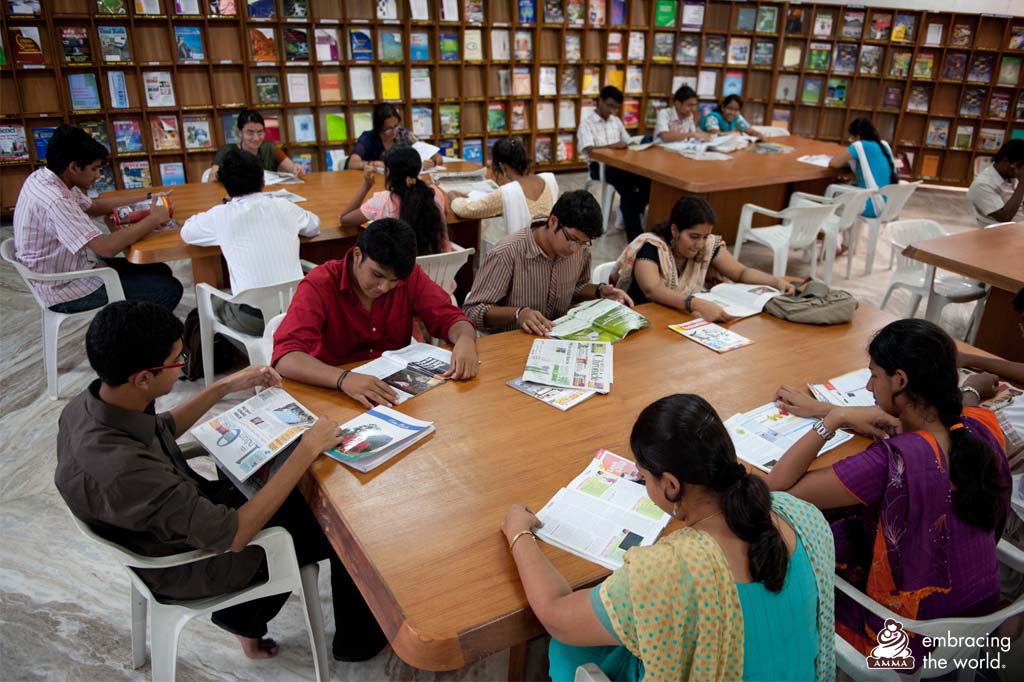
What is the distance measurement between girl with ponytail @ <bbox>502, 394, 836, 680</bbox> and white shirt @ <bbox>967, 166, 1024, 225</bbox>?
16.2 ft

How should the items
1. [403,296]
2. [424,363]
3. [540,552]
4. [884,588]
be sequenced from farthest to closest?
[403,296], [424,363], [884,588], [540,552]

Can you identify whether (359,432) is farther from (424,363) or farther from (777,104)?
(777,104)

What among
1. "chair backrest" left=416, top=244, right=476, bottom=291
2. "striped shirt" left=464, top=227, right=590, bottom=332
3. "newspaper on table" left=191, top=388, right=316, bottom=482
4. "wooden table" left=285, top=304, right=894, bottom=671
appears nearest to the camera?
"wooden table" left=285, top=304, right=894, bottom=671

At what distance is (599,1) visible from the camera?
27.1 feet

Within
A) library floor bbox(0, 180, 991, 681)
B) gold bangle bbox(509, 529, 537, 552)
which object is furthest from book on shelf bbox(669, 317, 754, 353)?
gold bangle bbox(509, 529, 537, 552)

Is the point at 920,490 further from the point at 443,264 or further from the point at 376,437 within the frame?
the point at 443,264

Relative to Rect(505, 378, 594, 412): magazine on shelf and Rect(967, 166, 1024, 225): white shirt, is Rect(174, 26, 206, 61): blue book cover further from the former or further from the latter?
Rect(967, 166, 1024, 225): white shirt

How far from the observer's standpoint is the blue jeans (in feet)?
12.0

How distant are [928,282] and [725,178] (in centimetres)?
164

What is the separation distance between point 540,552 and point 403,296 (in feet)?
4.46

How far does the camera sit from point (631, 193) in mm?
6379

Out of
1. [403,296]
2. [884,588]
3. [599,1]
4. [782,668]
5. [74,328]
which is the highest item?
[599,1]

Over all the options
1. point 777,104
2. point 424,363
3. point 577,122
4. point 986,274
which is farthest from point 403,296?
point 777,104

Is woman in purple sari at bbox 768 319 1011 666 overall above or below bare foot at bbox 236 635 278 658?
above
